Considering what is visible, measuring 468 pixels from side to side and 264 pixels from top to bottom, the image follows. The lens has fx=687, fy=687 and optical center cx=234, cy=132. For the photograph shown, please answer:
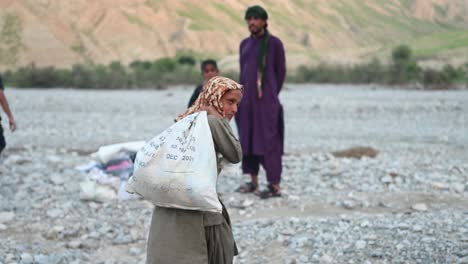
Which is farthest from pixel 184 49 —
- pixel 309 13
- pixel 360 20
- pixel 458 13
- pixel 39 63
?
pixel 458 13

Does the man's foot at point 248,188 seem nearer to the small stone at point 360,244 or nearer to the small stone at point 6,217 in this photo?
the small stone at point 360,244

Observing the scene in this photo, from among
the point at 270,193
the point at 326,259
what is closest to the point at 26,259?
the point at 326,259

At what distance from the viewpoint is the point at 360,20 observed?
63.6 meters

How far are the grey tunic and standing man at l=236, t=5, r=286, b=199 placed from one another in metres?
3.30

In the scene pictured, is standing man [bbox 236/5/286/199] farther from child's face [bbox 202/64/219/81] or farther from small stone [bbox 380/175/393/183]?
small stone [bbox 380/175/393/183]

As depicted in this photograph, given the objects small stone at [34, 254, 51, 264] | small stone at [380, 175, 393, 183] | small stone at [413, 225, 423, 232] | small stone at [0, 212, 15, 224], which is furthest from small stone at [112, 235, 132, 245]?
small stone at [380, 175, 393, 183]

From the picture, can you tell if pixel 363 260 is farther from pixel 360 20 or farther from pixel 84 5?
pixel 360 20

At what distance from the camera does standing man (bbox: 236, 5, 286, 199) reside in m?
6.62

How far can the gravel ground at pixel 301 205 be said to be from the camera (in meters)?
5.14

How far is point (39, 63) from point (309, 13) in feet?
94.7

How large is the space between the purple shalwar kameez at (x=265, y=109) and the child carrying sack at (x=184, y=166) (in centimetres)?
343

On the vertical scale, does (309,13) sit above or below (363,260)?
above

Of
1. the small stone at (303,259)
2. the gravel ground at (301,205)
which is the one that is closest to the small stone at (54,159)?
the gravel ground at (301,205)

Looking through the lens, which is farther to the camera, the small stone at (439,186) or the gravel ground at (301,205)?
the small stone at (439,186)
